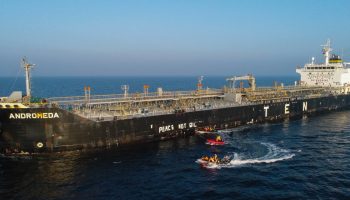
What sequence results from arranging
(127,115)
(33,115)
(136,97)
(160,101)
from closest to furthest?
(33,115) < (127,115) < (136,97) < (160,101)

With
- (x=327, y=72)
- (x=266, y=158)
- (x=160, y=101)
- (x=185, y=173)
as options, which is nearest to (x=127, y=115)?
(x=160, y=101)

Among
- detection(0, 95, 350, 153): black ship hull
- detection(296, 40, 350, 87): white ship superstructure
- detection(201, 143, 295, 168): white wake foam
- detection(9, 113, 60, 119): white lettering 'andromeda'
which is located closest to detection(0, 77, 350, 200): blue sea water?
detection(201, 143, 295, 168): white wake foam

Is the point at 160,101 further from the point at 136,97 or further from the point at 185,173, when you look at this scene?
the point at 185,173

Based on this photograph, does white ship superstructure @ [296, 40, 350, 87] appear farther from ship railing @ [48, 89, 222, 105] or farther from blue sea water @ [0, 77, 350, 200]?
blue sea water @ [0, 77, 350, 200]

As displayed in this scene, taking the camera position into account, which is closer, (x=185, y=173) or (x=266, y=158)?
(x=185, y=173)

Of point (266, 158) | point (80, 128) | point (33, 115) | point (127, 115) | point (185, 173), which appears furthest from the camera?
point (127, 115)

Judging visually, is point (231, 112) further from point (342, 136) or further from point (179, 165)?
point (179, 165)

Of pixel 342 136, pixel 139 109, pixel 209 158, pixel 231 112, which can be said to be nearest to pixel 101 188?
pixel 209 158
